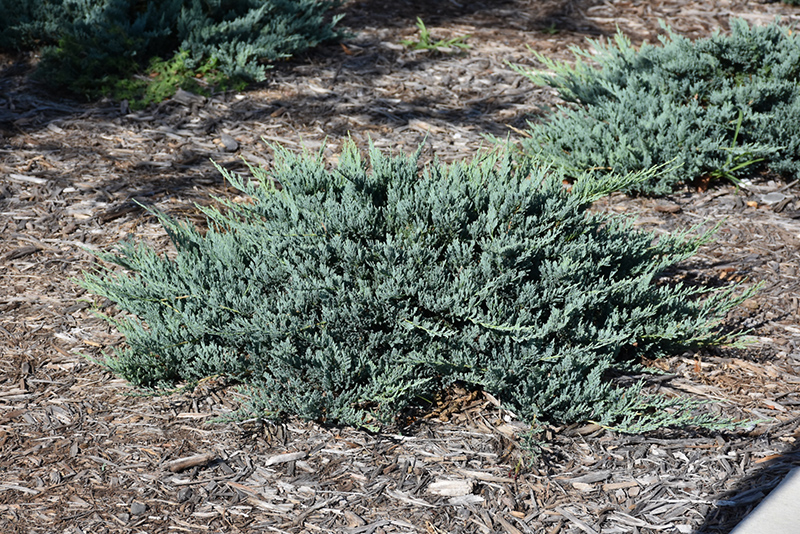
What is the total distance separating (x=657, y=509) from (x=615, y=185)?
57.2 inches

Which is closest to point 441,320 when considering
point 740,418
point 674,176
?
point 740,418

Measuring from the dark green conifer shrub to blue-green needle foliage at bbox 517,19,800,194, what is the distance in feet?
8.67

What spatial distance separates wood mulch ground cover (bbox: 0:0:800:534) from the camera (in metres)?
2.70

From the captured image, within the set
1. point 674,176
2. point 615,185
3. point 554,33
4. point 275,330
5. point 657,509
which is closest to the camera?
point 657,509

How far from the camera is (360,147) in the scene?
5.20 metres

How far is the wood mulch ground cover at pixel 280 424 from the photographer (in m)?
2.70

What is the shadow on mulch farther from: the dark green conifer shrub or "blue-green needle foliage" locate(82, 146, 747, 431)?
the dark green conifer shrub

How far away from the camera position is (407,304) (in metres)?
2.98

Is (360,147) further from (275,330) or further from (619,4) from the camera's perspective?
(619,4)

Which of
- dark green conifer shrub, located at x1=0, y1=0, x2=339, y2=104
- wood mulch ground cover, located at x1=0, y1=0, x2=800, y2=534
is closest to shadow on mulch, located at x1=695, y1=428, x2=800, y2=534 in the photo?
wood mulch ground cover, located at x1=0, y1=0, x2=800, y2=534

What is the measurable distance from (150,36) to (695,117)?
14.4 feet

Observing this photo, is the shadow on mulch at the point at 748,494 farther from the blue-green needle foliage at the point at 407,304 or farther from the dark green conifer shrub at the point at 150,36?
the dark green conifer shrub at the point at 150,36

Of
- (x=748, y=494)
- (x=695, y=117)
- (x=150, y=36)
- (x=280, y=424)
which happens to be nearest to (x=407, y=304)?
(x=280, y=424)

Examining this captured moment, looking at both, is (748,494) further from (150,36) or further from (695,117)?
(150,36)
